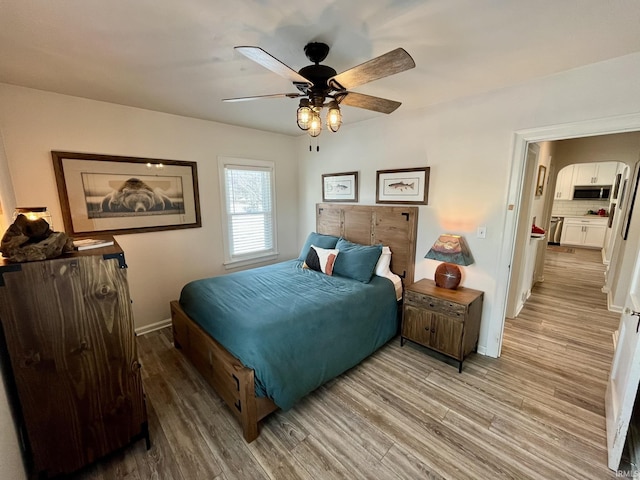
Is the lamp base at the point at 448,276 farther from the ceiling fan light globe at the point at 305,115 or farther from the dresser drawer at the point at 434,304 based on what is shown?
the ceiling fan light globe at the point at 305,115

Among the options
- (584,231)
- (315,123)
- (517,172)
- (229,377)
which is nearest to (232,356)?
(229,377)

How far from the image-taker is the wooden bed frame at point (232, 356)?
1757 millimetres

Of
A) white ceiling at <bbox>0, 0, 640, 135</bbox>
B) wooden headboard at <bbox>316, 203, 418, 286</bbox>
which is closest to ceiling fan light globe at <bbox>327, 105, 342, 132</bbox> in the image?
white ceiling at <bbox>0, 0, 640, 135</bbox>

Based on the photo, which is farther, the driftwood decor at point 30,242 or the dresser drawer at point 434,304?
the dresser drawer at point 434,304

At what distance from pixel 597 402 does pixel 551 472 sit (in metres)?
0.96

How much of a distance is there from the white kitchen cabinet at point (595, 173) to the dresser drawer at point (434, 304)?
286 inches

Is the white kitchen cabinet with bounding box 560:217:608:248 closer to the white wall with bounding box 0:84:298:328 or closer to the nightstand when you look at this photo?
the nightstand

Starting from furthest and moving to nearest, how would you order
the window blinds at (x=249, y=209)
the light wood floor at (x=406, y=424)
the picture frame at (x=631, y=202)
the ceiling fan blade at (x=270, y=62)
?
the window blinds at (x=249, y=209)
the picture frame at (x=631, y=202)
the light wood floor at (x=406, y=424)
the ceiling fan blade at (x=270, y=62)

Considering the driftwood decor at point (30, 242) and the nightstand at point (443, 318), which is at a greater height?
the driftwood decor at point (30, 242)

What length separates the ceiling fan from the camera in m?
1.35

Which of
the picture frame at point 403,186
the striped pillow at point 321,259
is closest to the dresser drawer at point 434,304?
the striped pillow at point 321,259

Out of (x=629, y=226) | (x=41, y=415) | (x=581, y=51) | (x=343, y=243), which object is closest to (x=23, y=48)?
(x=41, y=415)

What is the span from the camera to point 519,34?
1574 mm

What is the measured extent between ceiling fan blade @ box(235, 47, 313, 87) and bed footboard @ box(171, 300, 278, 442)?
71.8 inches
